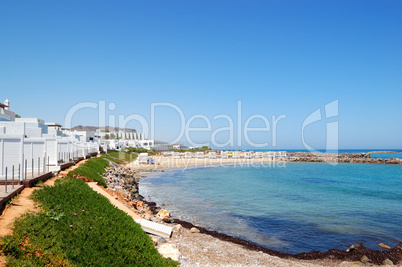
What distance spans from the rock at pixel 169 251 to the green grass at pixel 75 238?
642 millimetres

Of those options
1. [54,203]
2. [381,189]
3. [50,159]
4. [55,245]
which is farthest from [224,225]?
[381,189]

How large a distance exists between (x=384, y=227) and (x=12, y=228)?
17.1 metres

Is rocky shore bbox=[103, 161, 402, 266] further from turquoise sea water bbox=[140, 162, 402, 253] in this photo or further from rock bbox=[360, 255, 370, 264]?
turquoise sea water bbox=[140, 162, 402, 253]

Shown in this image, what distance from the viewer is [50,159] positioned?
54.7ft

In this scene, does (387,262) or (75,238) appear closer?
(75,238)

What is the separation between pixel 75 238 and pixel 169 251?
10.6 feet

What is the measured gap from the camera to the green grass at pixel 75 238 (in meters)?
5.21

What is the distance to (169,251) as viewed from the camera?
8422 millimetres

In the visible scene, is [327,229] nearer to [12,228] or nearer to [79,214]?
[79,214]

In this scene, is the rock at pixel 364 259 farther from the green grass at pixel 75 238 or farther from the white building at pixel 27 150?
the white building at pixel 27 150

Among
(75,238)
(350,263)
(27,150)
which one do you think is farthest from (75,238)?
(27,150)

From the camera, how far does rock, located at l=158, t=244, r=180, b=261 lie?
8.08 m

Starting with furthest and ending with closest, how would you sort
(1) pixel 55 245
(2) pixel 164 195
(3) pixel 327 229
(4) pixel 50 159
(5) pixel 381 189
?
(5) pixel 381 189 < (2) pixel 164 195 < (4) pixel 50 159 < (3) pixel 327 229 < (1) pixel 55 245

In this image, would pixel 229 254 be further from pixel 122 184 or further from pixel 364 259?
pixel 122 184
